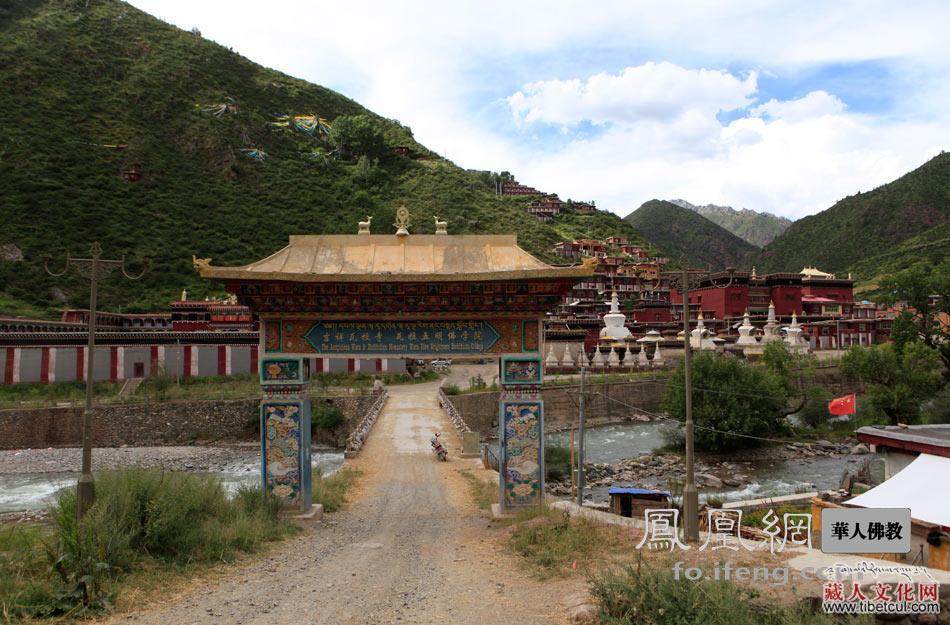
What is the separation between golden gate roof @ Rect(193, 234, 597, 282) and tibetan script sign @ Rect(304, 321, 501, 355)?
1.09 m

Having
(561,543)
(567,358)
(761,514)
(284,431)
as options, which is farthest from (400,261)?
(567,358)

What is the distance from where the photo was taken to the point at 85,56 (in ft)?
317

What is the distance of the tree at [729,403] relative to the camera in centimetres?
3334

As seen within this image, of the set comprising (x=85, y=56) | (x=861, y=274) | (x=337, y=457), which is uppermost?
(x=85, y=56)

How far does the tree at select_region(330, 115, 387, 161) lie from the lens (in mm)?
109750

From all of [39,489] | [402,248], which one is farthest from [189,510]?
[39,489]

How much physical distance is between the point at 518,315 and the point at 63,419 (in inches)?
1282

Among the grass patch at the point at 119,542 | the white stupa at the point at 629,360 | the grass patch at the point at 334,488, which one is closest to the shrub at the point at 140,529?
the grass patch at the point at 119,542

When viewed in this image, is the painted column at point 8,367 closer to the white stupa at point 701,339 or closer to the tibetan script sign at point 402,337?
the tibetan script sign at point 402,337

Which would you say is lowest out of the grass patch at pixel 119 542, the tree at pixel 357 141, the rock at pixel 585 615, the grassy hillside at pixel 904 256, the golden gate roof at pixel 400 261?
the rock at pixel 585 615

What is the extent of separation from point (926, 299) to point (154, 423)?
44955mm

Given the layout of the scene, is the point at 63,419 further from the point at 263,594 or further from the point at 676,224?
the point at 676,224

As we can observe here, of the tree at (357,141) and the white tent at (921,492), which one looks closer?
the white tent at (921,492)

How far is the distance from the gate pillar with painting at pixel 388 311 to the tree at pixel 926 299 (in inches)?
1294
